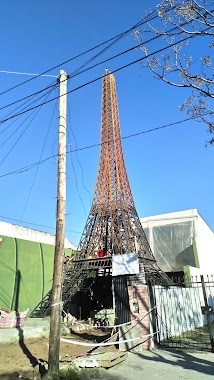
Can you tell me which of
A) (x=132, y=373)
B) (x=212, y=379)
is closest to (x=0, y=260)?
(x=132, y=373)

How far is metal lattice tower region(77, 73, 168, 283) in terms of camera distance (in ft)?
91.9

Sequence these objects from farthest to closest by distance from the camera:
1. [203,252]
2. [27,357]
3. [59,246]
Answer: [203,252], [27,357], [59,246]

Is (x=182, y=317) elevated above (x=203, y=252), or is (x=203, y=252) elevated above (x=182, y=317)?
(x=203, y=252)

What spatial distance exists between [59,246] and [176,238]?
2733cm

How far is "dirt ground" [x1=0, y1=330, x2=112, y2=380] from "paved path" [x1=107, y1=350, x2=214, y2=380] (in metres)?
1.69

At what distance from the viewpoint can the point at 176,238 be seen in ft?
110

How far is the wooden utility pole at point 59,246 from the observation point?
717 centimetres

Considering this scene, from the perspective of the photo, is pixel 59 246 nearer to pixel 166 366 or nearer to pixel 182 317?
pixel 166 366

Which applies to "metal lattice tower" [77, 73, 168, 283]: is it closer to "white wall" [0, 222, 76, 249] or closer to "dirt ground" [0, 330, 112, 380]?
"white wall" [0, 222, 76, 249]

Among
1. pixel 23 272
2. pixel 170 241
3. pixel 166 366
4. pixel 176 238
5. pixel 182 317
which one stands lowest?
pixel 166 366

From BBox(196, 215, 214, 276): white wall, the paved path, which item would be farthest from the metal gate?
BBox(196, 215, 214, 276): white wall

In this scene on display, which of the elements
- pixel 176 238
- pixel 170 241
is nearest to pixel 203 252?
pixel 176 238

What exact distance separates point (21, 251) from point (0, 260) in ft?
6.54

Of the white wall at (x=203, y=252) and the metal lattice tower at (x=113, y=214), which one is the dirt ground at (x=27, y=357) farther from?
the white wall at (x=203, y=252)
